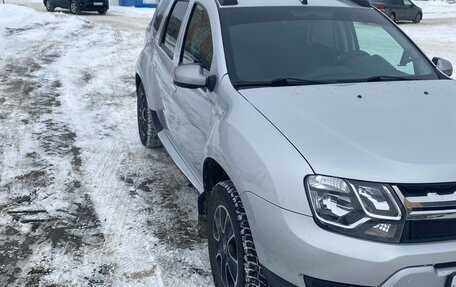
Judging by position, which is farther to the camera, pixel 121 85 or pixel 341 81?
pixel 121 85

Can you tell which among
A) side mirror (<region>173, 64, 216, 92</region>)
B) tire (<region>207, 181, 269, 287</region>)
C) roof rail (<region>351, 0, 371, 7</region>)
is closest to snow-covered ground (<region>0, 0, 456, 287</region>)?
tire (<region>207, 181, 269, 287</region>)

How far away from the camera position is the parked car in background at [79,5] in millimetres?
24500

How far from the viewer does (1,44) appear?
13.2 metres

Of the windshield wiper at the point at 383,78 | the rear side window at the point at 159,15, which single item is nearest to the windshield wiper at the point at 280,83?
the windshield wiper at the point at 383,78

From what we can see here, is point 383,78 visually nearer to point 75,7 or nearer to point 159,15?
point 159,15

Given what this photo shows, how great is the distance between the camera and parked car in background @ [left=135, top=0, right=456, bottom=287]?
236 centimetres

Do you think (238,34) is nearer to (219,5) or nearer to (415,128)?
(219,5)

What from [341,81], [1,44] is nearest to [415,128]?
[341,81]

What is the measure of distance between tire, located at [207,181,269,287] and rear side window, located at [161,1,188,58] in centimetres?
192

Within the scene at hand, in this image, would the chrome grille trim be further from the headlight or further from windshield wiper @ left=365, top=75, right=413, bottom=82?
windshield wiper @ left=365, top=75, right=413, bottom=82

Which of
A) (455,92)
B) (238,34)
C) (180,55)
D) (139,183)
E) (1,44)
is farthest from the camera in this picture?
(1,44)

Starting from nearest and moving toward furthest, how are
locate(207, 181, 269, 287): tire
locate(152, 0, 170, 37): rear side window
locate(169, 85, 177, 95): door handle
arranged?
locate(207, 181, 269, 287): tire → locate(169, 85, 177, 95): door handle → locate(152, 0, 170, 37): rear side window

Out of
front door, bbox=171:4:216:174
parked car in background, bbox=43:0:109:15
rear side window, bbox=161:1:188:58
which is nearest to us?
front door, bbox=171:4:216:174

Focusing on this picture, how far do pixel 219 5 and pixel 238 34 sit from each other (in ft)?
1.18
